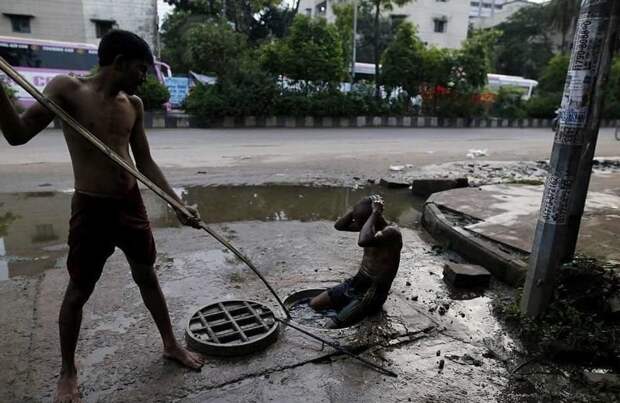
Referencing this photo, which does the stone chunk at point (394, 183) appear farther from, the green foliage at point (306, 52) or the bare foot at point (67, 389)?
the green foliage at point (306, 52)

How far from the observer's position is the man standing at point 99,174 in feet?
7.55

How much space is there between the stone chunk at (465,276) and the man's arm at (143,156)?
8.28 feet

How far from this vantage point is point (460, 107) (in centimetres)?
2291

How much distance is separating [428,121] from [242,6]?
12005mm

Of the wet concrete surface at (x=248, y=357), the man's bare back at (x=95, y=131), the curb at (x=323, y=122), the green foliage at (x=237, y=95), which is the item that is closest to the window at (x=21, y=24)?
the curb at (x=323, y=122)

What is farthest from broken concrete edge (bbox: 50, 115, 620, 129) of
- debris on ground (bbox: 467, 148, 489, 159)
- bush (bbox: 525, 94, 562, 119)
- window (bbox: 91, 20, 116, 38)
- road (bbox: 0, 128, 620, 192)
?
window (bbox: 91, 20, 116, 38)

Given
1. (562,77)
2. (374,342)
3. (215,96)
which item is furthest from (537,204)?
(562,77)

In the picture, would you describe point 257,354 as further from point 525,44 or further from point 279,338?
point 525,44

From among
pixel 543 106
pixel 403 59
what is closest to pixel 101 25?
pixel 403 59

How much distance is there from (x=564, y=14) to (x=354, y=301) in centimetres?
3742

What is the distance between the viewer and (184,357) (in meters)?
2.74

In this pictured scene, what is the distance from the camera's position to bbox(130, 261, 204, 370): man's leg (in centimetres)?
269

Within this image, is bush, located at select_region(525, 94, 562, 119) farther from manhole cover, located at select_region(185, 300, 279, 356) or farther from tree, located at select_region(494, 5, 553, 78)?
manhole cover, located at select_region(185, 300, 279, 356)

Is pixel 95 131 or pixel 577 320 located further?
pixel 577 320
